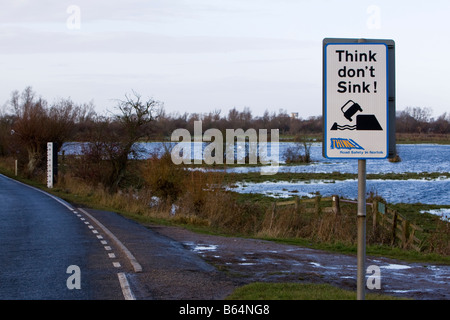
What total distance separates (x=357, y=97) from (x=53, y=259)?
9.45m

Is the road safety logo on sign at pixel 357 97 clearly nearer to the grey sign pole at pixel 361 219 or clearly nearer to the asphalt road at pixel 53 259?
the grey sign pole at pixel 361 219

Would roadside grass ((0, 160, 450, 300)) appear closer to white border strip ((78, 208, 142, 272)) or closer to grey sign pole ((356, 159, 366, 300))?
white border strip ((78, 208, 142, 272))

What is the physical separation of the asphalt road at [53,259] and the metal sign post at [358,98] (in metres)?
5.08

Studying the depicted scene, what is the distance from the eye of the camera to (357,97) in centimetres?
575

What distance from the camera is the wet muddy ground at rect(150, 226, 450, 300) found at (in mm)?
11602

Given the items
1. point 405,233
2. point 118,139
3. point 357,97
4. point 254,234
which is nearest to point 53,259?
point 357,97

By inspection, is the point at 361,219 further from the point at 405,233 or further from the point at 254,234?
the point at 254,234

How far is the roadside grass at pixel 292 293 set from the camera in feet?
30.7

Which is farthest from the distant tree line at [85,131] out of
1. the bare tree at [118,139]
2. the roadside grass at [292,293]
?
the roadside grass at [292,293]

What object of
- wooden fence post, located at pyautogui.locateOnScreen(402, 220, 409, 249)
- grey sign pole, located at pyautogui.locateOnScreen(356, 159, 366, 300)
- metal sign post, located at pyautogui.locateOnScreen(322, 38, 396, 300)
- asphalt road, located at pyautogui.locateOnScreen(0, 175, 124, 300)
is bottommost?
wooden fence post, located at pyautogui.locateOnScreen(402, 220, 409, 249)

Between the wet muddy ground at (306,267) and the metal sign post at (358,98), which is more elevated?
the metal sign post at (358,98)

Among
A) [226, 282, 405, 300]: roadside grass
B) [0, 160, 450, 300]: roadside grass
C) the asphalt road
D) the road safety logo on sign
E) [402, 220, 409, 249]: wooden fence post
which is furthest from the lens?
[402, 220, 409, 249]: wooden fence post

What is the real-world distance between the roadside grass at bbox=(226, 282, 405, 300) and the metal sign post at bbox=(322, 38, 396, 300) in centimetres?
399

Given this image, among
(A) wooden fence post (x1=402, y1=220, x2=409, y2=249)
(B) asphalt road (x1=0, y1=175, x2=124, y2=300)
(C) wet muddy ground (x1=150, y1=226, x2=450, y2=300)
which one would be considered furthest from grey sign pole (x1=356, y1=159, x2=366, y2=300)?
(A) wooden fence post (x1=402, y1=220, x2=409, y2=249)
